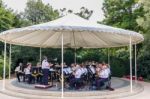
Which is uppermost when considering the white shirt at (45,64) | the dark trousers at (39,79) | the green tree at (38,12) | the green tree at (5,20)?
the green tree at (38,12)

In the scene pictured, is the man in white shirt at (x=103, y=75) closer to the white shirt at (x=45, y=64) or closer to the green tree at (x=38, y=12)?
the white shirt at (x=45, y=64)

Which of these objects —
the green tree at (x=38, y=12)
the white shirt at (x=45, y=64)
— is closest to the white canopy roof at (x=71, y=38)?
the white shirt at (x=45, y=64)

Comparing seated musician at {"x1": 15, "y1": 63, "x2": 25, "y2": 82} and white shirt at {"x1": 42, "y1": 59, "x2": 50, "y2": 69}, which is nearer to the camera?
white shirt at {"x1": 42, "y1": 59, "x2": 50, "y2": 69}

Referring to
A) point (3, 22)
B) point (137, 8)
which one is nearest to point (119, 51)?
point (137, 8)

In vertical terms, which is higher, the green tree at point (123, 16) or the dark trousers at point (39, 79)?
the green tree at point (123, 16)

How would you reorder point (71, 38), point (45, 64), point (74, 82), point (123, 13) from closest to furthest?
point (74, 82)
point (45, 64)
point (71, 38)
point (123, 13)

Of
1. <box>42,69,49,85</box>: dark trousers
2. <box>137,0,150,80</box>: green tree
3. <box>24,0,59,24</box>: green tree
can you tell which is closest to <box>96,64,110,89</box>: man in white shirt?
<box>42,69,49,85</box>: dark trousers

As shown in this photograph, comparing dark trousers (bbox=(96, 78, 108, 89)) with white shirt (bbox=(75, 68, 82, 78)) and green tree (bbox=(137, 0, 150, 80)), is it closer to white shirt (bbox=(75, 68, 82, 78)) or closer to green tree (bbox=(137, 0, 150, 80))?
white shirt (bbox=(75, 68, 82, 78))

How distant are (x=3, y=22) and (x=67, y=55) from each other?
6.77 meters

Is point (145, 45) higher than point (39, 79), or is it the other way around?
point (145, 45)

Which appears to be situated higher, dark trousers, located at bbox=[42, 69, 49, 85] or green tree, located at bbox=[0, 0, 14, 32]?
green tree, located at bbox=[0, 0, 14, 32]

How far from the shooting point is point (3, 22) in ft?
92.4

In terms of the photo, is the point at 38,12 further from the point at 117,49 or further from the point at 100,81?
the point at 100,81

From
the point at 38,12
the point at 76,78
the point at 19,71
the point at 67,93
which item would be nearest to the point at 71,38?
the point at 19,71
